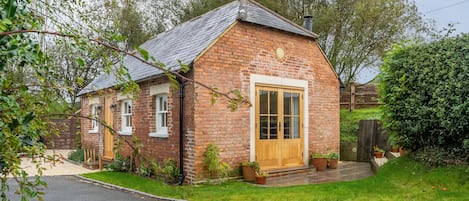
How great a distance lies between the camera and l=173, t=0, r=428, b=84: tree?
21.7 meters

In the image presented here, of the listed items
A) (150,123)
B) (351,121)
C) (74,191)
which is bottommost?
(74,191)

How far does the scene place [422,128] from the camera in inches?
314

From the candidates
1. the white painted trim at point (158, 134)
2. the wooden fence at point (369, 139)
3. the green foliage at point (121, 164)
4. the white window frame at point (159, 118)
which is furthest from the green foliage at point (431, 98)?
the green foliage at point (121, 164)

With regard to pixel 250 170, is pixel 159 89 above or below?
above

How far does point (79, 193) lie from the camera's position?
8.95 meters

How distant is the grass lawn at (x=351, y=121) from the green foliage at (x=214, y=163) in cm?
753

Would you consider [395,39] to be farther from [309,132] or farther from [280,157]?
[280,157]

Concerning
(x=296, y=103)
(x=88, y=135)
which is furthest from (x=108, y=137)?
(x=296, y=103)

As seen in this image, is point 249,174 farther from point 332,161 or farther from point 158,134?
point 332,161

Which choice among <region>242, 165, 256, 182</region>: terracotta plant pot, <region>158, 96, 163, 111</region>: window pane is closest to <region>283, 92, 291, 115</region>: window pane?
<region>242, 165, 256, 182</region>: terracotta plant pot

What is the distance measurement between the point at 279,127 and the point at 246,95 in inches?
67.3

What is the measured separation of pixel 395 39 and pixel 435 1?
348 cm

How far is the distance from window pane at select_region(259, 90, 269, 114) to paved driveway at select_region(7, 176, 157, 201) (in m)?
4.19

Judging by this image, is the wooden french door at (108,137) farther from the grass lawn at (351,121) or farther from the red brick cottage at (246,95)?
the grass lawn at (351,121)
